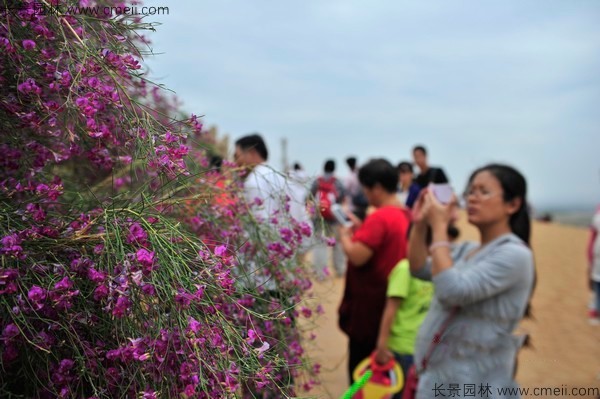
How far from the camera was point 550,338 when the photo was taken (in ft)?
23.4

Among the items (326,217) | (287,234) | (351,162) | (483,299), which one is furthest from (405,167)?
(287,234)

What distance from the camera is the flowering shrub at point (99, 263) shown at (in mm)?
1123

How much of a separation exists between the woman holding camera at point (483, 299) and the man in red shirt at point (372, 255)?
0.87 metres

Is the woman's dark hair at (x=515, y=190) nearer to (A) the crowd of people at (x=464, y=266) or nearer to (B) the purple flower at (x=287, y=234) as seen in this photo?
(A) the crowd of people at (x=464, y=266)

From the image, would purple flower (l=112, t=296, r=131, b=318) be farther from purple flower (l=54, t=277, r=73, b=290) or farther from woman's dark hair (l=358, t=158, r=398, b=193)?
woman's dark hair (l=358, t=158, r=398, b=193)

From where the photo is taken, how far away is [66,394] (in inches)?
45.1

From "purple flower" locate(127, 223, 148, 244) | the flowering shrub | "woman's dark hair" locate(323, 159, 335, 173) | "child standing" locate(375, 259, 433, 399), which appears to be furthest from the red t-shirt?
"woman's dark hair" locate(323, 159, 335, 173)

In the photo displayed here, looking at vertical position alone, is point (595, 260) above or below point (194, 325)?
below

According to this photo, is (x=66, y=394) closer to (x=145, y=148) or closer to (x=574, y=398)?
(x=145, y=148)

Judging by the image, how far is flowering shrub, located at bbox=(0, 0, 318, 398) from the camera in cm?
Result: 112

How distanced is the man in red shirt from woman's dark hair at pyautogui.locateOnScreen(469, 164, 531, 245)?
95cm

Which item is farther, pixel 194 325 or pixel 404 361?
pixel 404 361

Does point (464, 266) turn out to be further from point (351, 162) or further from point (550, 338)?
point (351, 162)

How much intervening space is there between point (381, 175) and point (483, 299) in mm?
1443
